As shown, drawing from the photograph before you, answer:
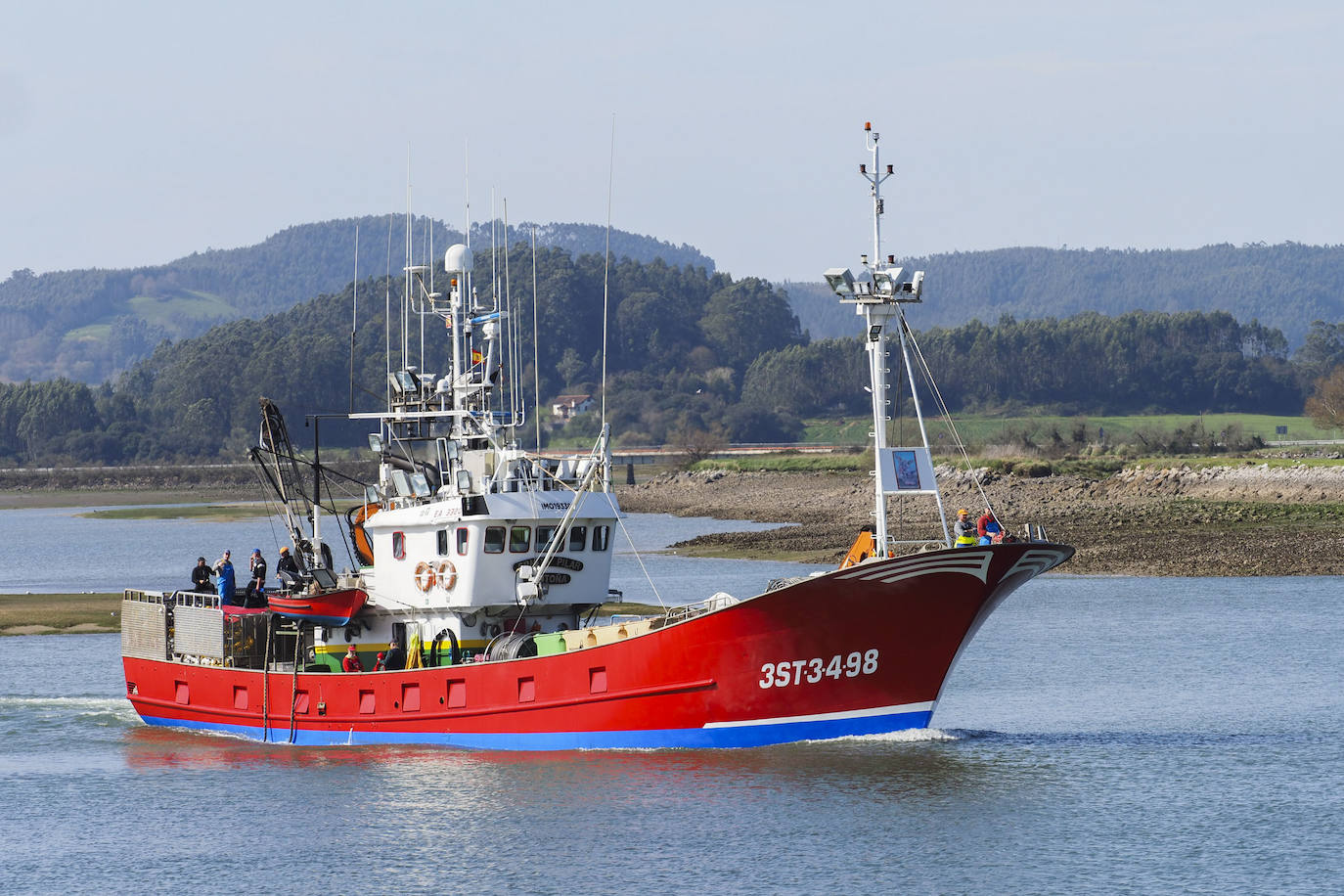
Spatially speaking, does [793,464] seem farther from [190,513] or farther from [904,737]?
[904,737]

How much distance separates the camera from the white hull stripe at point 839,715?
1114 inches

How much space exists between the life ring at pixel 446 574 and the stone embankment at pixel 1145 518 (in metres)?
36.2

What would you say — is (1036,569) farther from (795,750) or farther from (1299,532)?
(1299,532)

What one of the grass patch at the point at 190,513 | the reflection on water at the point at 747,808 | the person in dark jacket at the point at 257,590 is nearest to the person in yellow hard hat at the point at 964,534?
the reflection on water at the point at 747,808

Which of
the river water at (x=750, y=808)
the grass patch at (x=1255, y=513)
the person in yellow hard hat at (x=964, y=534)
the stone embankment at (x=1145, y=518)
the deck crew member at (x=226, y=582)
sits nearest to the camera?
the river water at (x=750, y=808)

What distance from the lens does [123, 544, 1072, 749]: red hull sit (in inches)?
1089

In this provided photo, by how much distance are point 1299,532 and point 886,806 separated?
151ft

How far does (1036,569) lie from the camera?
28828 millimetres

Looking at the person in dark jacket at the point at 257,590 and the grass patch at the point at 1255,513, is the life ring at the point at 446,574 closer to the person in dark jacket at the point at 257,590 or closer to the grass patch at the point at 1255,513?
the person in dark jacket at the point at 257,590

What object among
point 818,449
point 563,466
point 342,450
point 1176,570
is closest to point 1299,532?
point 1176,570

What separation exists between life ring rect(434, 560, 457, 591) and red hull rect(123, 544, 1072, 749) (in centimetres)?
180

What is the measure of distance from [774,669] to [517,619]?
5.90m

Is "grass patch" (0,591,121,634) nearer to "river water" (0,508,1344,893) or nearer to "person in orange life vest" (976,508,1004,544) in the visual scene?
"river water" (0,508,1344,893)

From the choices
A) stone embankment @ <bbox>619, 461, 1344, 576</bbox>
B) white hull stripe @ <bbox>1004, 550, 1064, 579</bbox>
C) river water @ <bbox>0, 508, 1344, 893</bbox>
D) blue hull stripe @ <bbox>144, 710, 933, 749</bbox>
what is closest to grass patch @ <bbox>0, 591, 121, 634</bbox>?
river water @ <bbox>0, 508, 1344, 893</bbox>
